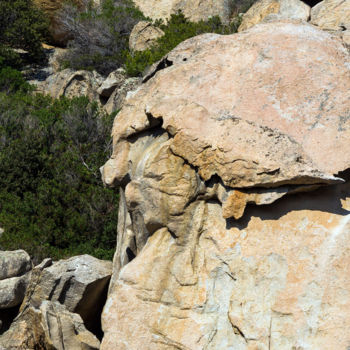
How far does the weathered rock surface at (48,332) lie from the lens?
5.37 m

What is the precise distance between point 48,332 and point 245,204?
226cm

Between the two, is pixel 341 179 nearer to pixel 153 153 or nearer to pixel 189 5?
pixel 153 153

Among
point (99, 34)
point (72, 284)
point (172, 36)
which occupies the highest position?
point (99, 34)

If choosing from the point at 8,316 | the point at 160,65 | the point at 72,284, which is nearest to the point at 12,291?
the point at 8,316

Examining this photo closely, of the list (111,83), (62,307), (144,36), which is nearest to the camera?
(62,307)

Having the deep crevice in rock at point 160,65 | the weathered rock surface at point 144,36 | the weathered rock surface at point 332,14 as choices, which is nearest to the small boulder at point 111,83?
the weathered rock surface at point 144,36

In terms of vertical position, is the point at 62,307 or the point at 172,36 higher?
the point at 172,36

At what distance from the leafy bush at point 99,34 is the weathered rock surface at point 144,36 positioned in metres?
0.80

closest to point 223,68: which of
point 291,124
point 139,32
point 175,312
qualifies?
point 291,124

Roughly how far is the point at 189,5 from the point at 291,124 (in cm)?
1395

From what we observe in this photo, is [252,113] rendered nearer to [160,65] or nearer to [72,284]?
[160,65]

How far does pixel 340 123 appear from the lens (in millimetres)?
4570

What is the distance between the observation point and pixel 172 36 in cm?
1420

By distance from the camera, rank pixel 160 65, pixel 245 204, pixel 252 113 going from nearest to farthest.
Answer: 1. pixel 245 204
2. pixel 252 113
3. pixel 160 65
